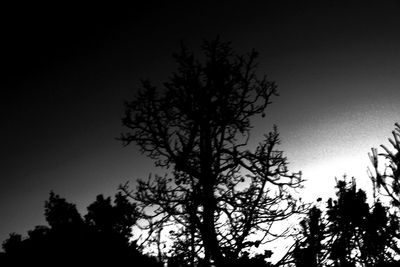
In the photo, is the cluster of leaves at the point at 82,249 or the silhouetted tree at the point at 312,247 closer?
the silhouetted tree at the point at 312,247

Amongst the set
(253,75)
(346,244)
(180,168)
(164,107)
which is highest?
(253,75)

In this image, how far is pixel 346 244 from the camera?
2938 millimetres

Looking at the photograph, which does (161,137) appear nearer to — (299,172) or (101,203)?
(299,172)

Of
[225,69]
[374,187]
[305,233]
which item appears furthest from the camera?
[225,69]

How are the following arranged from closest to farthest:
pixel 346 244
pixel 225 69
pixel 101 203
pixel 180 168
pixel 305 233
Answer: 1. pixel 346 244
2. pixel 305 233
3. pixel 180 168
4. pixel 225 69
5. pixel 101 203

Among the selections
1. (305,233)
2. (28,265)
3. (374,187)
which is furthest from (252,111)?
(28,265)

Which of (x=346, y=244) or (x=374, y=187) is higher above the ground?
(x=374, y=187)

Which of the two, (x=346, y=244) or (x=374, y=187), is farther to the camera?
(x=374, y=187)

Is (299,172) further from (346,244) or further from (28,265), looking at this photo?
(28,265)

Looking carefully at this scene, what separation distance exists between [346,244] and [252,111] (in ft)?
19.0

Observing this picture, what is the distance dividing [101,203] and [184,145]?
24678 mm

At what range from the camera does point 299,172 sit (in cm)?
796

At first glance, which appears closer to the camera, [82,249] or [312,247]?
[312,247]

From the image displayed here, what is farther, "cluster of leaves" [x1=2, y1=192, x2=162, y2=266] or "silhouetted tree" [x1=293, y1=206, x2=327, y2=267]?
"cluster of leaves" [x1=2, y1=192, x2=162, y2=266]
